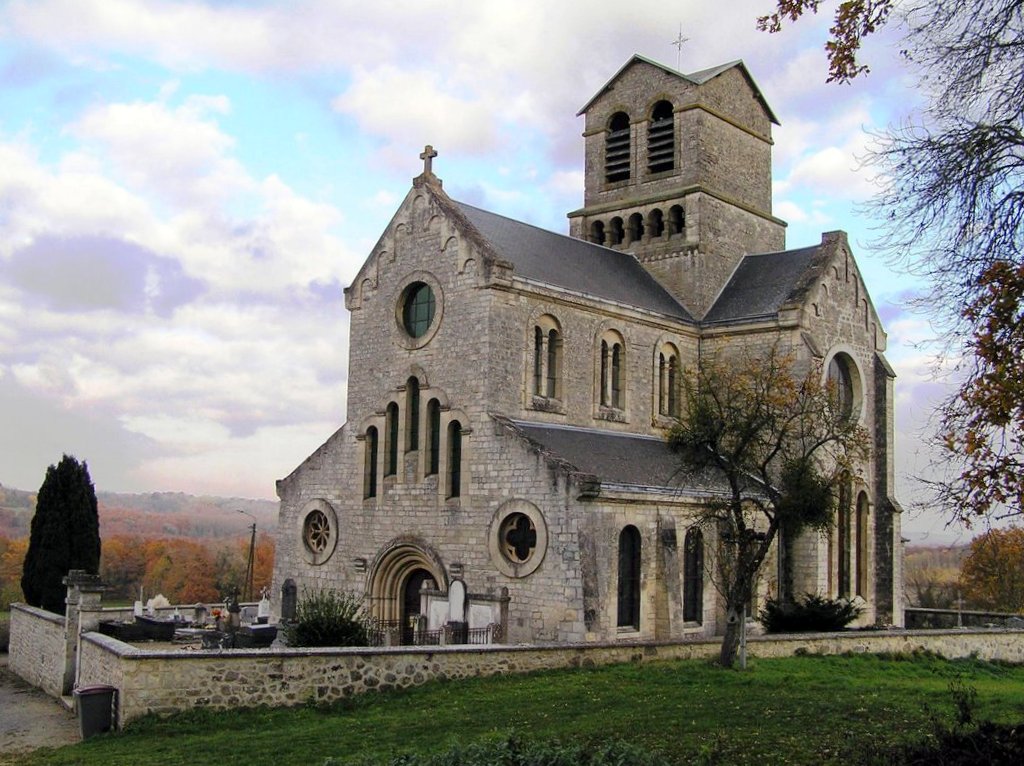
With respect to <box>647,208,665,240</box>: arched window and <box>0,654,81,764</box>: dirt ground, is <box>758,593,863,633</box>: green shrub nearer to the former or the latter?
<box>647,208,665,240</box>: arched window

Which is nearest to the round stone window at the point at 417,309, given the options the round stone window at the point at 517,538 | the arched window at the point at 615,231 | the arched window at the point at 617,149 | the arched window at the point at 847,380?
the round stone window at the point at 517,538

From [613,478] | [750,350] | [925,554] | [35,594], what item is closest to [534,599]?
[613,478]

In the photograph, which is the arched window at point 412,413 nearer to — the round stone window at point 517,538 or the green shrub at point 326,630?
the round stone window at point 517,538

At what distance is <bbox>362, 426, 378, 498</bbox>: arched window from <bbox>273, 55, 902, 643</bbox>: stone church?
67 mm

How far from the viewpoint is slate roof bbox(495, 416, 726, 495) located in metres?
25.7

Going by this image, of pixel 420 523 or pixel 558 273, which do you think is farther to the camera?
pixel 558 273

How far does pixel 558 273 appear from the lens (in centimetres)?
3017

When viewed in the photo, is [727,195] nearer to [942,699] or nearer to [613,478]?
[613,478]

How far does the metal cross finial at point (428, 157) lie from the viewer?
29.9 meters

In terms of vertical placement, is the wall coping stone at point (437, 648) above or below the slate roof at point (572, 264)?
below

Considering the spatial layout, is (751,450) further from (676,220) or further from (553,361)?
(676,220)

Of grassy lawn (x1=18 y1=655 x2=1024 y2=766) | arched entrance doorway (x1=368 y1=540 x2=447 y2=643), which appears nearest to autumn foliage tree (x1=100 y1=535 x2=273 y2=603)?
arched entrance doorway (x1=368 y1=540 x2=447 y2=643)

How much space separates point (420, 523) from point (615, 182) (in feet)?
52.9

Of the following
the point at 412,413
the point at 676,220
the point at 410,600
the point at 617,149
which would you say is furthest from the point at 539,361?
the point at 617,149
